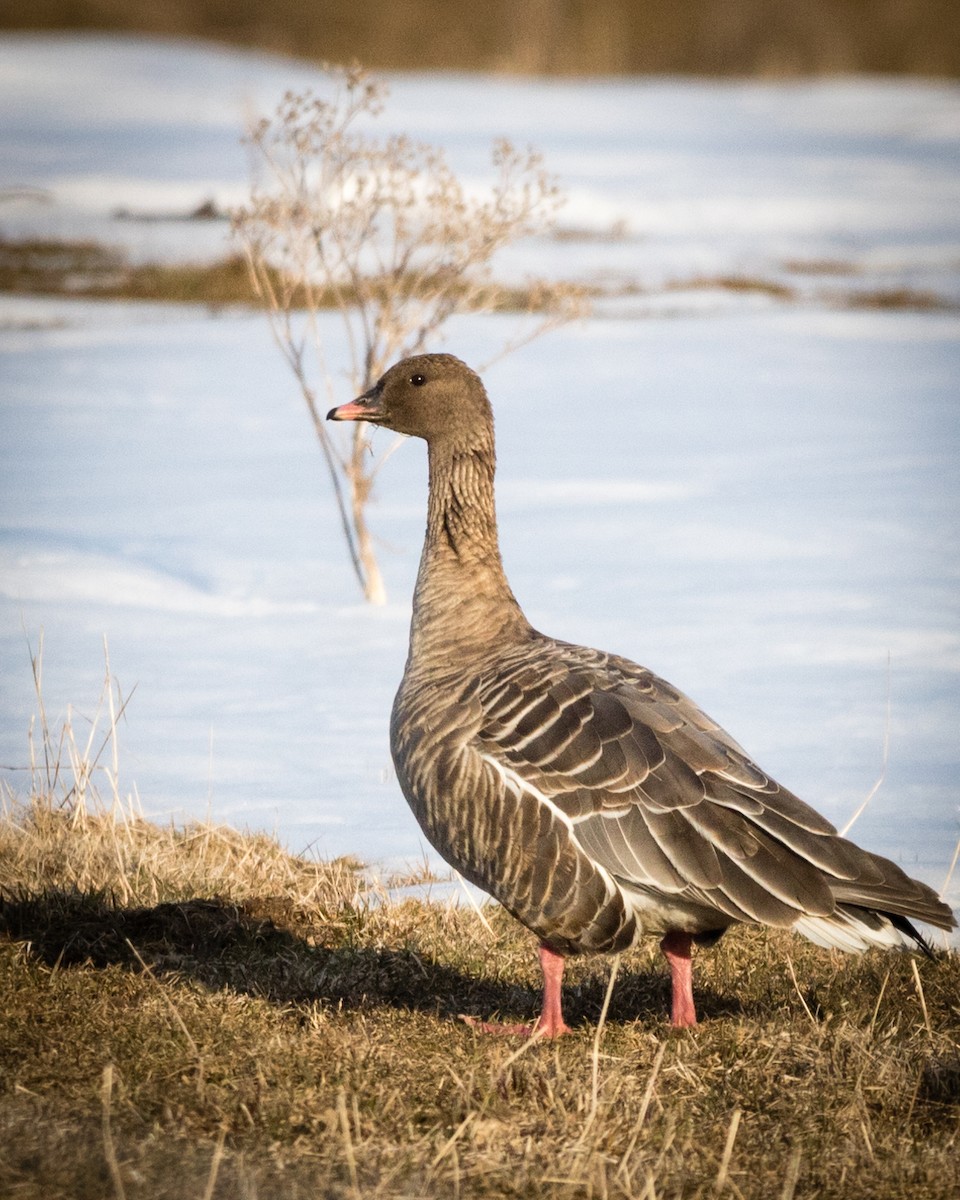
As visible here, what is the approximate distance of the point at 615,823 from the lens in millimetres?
4211

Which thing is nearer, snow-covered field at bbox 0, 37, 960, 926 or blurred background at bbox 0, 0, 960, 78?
snow-covered field at bbox 0, 37, 960, 926

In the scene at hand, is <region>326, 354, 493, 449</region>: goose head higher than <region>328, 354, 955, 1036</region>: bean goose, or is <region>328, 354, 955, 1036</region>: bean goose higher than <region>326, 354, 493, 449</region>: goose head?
<region>326, 354, 493, 449</region>: goose head

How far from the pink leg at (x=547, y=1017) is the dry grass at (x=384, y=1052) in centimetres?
7

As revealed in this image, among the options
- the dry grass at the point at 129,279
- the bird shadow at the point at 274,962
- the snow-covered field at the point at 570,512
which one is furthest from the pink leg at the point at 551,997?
the dry grass at the point at 129,279

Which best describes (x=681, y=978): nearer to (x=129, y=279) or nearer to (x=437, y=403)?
(x=437, y=403)

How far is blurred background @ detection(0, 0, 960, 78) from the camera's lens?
46844mm

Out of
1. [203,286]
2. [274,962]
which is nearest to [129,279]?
[203,286]

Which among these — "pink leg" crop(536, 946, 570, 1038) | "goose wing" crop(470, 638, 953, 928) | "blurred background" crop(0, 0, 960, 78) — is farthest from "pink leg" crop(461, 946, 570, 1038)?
"blurred background" crop(0, 0, 960, 78)

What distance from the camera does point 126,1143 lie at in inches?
139

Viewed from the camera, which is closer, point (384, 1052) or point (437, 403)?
point (384, 1052)

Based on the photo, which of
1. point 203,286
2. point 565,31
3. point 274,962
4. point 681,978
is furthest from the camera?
point 565,31

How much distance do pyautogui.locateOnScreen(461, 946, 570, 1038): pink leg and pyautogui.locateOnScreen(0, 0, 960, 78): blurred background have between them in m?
43.2

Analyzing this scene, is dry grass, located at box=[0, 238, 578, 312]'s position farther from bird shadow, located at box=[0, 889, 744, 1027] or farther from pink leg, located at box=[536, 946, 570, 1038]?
pink leg, located at box=[536, 946, 570, 1038]

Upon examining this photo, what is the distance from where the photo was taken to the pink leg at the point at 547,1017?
174 inches
